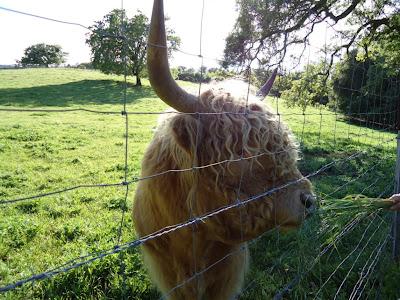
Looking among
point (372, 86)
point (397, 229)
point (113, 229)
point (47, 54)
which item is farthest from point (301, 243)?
point (372, 86)

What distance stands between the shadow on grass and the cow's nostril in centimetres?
1441

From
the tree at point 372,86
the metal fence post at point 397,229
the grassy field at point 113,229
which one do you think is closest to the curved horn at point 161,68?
the grassy field at point 113,229

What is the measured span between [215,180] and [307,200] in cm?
57

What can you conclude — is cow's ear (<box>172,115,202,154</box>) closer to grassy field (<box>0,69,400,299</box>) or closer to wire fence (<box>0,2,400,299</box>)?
wire fence (<box>0,2,400,299</box>)

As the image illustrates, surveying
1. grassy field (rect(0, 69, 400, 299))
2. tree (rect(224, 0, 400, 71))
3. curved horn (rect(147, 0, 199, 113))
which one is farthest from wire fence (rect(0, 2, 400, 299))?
tree (rect(224, 0, 400, 71))

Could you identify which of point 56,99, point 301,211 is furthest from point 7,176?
point 56,99

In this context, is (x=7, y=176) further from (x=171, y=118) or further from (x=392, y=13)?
(x=392, y=13)

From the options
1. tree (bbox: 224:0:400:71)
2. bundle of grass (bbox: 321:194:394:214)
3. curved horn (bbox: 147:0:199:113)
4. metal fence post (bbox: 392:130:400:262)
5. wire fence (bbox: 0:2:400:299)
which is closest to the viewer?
curved horn (bbox: 147:0:199:113)

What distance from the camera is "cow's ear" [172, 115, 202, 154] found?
7.59 ft

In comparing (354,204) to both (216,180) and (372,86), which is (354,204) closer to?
(216,180)

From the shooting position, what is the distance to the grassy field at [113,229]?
11.5ft

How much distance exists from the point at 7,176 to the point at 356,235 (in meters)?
6.70

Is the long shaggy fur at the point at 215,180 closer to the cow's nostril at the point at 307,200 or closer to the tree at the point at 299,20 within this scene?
the cow's nostril at the point at 307,200

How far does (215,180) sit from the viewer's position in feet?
7.92
